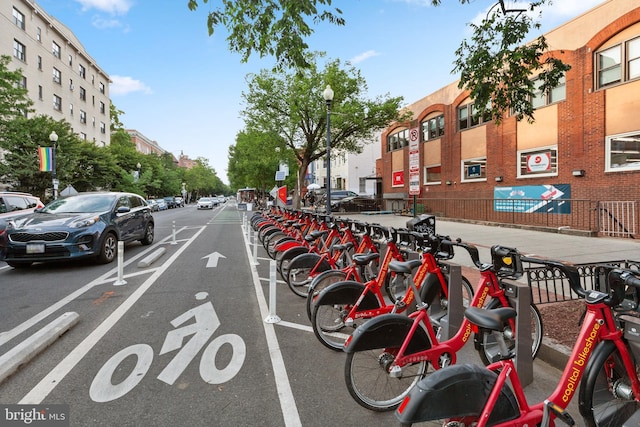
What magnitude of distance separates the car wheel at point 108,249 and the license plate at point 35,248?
45.5 inches

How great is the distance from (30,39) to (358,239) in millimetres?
39270

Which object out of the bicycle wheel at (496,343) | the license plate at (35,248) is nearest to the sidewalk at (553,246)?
the bicycle wheel at (496,343)

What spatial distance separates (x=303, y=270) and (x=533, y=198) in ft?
47.0

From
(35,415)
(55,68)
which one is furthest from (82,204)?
(55,68)

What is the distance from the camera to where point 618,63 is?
13.5 metres

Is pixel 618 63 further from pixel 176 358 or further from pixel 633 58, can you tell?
pixel 176 358

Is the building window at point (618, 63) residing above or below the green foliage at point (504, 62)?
above

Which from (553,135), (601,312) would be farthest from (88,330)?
(553,135)

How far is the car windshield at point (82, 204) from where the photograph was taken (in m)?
9.27

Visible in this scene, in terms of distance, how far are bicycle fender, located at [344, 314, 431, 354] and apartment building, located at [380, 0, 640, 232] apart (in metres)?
5.43

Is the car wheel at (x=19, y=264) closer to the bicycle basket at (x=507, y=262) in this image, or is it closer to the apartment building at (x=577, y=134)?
the apartment building at (x=577, y=134)

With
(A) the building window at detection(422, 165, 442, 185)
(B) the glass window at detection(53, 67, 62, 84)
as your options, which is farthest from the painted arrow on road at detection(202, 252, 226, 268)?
(B) the glass window at detection(53, 67, 62, 84)

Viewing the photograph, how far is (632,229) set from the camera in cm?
1248

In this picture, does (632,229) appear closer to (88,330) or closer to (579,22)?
(579,22)
